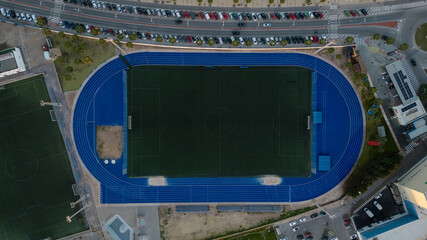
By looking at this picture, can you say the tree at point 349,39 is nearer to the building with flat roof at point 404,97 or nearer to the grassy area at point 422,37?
the building with flat roof at point 404,97

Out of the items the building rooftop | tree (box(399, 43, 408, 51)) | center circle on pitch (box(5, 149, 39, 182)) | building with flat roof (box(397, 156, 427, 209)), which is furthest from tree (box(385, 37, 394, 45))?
center circle on pitch (box(5, 149, 39, 182))

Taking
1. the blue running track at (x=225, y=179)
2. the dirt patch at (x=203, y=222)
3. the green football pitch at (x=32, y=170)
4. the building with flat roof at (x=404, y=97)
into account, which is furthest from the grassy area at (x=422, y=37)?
the green football pitch at (x=32, y=170)

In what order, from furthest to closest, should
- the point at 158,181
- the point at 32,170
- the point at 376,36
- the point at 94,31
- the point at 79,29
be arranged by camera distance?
the point at 158,181 < the point at 32,170 < the point at 94,31 < the point at 376,36 < the point at 79,29

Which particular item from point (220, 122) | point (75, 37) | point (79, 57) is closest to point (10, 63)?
point (79, 57)

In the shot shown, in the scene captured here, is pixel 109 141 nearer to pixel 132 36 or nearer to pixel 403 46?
pixel 132 36

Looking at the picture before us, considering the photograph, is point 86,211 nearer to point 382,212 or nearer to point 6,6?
point 6,6

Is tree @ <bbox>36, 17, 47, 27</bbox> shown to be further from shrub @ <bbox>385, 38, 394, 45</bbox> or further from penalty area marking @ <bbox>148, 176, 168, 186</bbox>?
shrub @ <bbox>385, 38, 394, 45</bbox>
